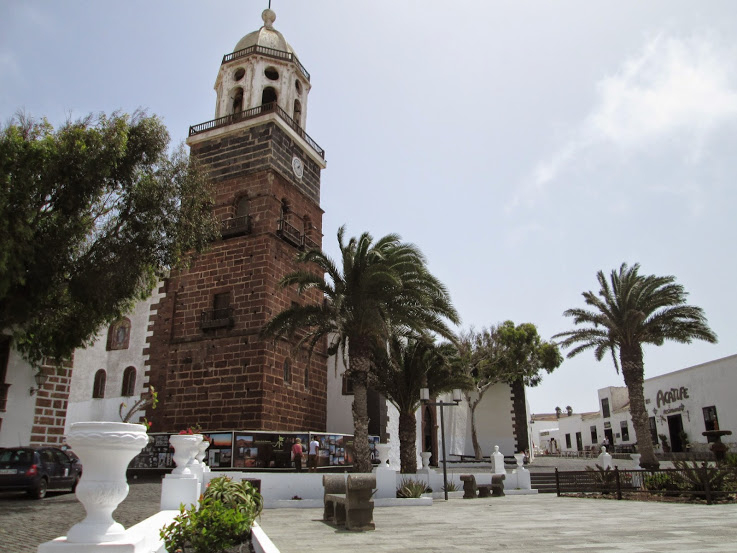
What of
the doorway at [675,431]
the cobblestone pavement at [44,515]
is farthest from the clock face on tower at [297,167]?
the doorway at [675,431]

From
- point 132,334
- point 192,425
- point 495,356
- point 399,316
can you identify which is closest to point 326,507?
point 399,316

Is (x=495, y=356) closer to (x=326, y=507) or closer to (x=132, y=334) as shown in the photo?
(x=132, y=334)

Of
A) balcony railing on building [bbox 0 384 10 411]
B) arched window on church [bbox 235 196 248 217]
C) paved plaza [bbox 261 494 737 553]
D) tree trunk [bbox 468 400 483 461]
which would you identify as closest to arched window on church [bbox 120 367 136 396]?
arched window on church [bbox 235 196 248 217]

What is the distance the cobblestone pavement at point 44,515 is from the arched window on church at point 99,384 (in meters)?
10.3

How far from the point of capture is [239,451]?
55.9 ft

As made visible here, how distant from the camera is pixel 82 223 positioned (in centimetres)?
1331

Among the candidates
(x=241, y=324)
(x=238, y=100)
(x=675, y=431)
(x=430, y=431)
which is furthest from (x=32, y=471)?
(x=675, y=431)

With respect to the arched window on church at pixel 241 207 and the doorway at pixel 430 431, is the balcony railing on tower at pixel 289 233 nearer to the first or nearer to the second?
the arched window on church at pixel 241 207

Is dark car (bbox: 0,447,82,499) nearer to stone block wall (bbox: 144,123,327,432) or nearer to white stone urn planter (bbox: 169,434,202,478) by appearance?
white stone urn planter (bbox: 169,434,202,478)

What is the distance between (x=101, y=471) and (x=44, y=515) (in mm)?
7618

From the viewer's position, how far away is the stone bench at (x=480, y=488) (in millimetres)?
16797

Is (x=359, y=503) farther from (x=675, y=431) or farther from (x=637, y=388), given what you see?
(x=675, y=431)

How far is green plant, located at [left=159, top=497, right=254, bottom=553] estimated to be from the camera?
189 inches

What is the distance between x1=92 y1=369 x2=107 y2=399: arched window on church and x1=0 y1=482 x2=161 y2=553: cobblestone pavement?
10.3 meters
